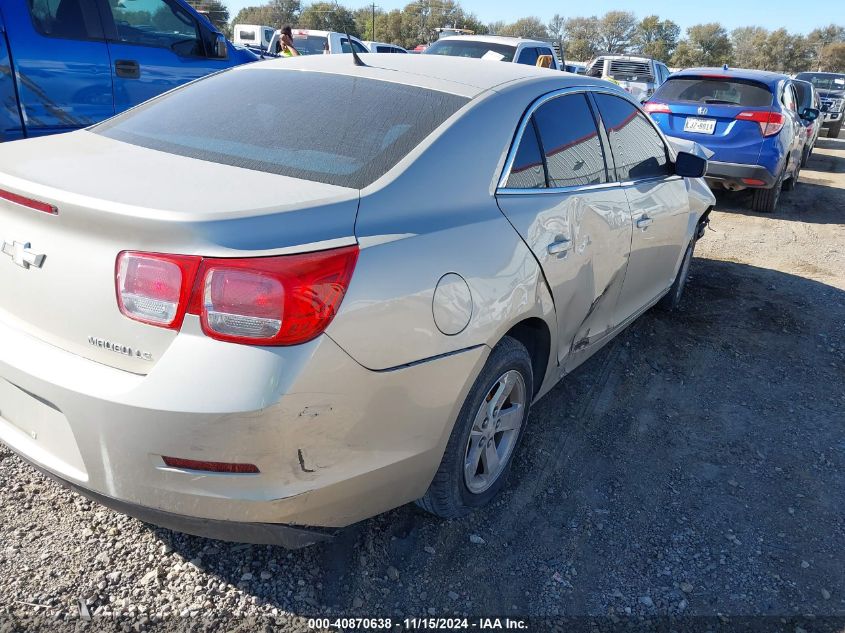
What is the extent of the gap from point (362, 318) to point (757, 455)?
2.43m

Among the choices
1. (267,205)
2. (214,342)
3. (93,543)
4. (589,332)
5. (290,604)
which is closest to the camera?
(214,342)

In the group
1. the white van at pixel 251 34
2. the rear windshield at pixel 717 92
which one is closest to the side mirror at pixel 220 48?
the rear windshield at pixel 717 92

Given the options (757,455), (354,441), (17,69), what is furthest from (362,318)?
(17,69)

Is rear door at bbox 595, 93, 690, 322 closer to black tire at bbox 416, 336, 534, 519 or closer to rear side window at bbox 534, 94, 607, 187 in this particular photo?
rear side window at bbox 534, 94, 607, 187

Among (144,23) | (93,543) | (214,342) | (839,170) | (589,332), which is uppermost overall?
(144,23)

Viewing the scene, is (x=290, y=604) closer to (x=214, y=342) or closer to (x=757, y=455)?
(x=214, y=342)

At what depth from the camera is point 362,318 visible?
1.88m

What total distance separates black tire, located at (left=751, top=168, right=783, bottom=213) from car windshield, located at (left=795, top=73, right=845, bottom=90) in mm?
16496

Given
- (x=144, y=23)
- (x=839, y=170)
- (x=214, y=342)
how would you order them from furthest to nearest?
(x=839, y=170)
(x=144, y=23)
(x=214, y=342)

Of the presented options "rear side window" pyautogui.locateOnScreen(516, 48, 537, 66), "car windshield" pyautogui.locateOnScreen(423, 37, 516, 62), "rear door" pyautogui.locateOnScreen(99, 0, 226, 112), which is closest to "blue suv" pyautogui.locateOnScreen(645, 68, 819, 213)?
"rear side window" pyautogui.locateOnScreen(516, 48, 537, 66)

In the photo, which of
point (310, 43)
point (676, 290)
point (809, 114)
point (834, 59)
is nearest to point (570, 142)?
point (676, 290)

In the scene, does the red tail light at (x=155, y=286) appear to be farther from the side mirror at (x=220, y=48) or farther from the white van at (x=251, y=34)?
the white van at (x=251, y=34)

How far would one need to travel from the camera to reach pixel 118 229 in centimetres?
181

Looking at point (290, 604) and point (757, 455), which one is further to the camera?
point (757, 455)
